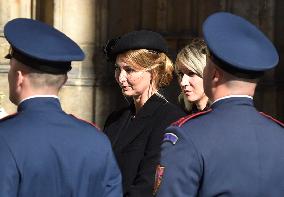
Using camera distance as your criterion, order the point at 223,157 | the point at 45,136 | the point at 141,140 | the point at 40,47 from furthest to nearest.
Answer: the point at 141,140
the point at 40,47
the point at 45,136
the point at 223,157

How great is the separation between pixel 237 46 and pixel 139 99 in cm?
136

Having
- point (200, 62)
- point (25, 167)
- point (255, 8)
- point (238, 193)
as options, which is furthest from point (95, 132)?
point (255, 8)

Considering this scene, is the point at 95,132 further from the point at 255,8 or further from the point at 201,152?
the point at 255,8

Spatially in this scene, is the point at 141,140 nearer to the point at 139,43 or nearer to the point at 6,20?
the point at 139,43

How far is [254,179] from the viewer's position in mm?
2816

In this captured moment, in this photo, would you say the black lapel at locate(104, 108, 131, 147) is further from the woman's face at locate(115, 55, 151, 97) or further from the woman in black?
the woman's face at locate(115, 55, 151, 97)

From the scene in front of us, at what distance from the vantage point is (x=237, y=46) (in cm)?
290

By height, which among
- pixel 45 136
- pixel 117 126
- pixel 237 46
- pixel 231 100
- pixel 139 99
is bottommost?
pixel 117 126

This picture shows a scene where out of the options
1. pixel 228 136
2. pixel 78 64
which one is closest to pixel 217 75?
pixel 228 136

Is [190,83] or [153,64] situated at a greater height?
[153,64]

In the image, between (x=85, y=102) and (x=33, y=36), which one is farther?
(x=85, y=102)

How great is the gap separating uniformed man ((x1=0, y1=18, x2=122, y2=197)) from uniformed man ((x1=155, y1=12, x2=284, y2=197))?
9.0 inches

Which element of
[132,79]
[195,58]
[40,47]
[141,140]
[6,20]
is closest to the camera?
[40,47]

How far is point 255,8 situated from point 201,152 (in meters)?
5.96
